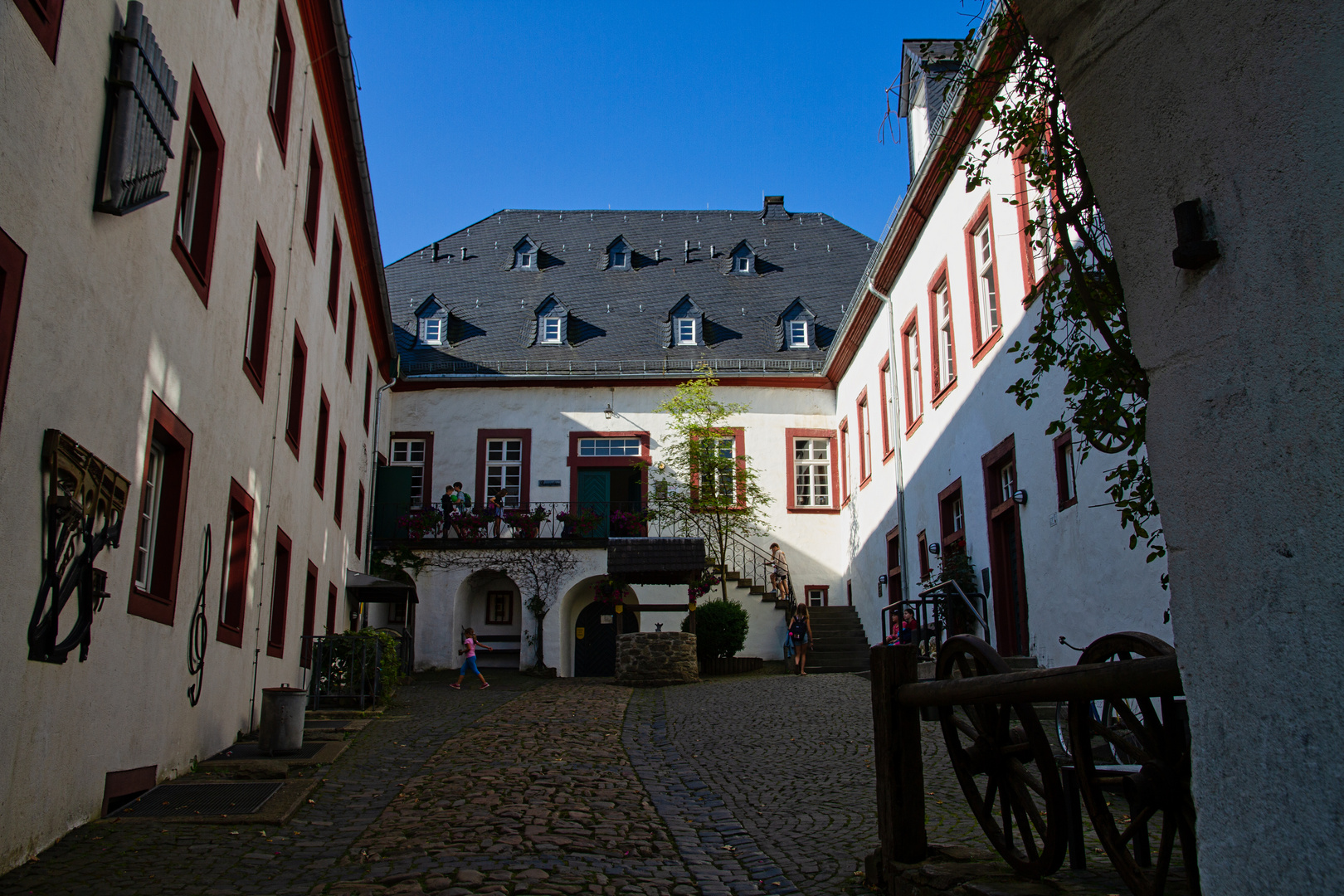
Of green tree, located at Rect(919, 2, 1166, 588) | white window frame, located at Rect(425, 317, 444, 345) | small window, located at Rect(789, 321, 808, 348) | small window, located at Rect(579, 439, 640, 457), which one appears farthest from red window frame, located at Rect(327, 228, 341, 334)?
small window, located at Rect(789, 321, 808, 348)

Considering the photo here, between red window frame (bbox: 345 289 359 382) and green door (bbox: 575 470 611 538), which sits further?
green door (bbox: 575 470 611 538)

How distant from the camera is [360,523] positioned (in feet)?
75.5

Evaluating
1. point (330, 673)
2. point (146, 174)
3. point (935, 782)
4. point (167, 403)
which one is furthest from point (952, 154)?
point (330, 673)

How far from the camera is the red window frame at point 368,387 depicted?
75.0 ft

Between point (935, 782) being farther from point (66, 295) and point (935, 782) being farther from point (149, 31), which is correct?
point (149, 31)

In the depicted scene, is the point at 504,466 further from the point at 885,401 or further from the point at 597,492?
the point at 885,401

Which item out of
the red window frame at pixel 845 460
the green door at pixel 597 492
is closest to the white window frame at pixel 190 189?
the green door at pixel 597 492

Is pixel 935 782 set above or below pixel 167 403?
below

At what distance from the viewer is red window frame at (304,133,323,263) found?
15.0 m

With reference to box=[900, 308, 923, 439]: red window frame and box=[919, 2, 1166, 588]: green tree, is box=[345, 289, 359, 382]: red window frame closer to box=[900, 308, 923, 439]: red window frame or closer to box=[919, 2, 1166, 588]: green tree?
box=[900, 308, 923, 439]: red window frame

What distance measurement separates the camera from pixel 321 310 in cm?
1625

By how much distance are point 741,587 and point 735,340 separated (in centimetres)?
737

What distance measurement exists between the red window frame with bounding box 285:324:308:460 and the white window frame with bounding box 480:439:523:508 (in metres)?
11.7

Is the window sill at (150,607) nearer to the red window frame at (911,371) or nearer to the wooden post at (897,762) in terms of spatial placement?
the wooden post at (897,762)
